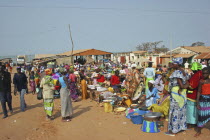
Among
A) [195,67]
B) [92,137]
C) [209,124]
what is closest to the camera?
[195,67]

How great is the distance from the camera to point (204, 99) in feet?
14.5

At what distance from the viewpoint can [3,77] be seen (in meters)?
6.64

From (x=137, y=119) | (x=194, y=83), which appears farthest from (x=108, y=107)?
(x=194, y=83)

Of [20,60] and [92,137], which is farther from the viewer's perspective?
[20,60]

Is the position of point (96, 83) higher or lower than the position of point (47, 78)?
lower

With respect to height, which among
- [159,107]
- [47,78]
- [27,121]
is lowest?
[27,121]

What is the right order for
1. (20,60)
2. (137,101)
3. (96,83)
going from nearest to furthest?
1. (137,101)
2. (96,83)
3. (20,60)

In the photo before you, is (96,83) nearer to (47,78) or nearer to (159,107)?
(47,78)

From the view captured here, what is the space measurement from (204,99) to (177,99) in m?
0.64

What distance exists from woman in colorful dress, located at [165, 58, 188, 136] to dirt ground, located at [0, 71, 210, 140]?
11.3 inches

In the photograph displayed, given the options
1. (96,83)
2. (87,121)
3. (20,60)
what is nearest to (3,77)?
(87,121)

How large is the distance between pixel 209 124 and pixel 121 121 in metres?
2.55

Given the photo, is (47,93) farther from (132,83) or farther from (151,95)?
(132,83)

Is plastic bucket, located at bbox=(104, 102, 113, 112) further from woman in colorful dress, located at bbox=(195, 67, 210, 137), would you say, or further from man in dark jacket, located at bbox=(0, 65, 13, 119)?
man in dark jacket, located at bbox=(0, 65, 13, 119)
